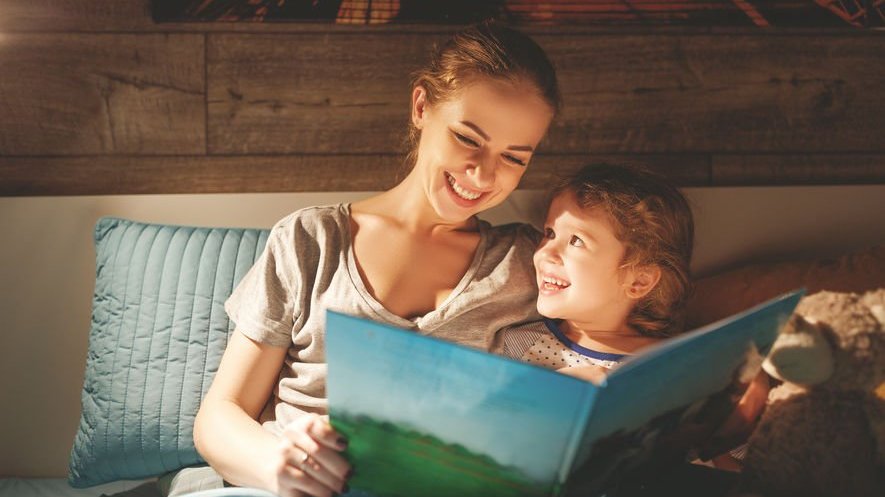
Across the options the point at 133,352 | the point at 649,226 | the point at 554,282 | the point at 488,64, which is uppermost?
the point at 488,64

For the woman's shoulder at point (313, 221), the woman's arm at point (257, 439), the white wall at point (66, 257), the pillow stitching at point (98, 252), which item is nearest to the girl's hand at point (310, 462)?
the woman's arm at point (257, 439)

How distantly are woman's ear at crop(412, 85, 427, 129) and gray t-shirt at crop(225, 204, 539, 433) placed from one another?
186 millimetres

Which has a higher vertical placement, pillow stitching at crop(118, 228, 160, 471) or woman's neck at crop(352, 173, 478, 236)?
woman's neck at crop(352, 173, 478, 236)

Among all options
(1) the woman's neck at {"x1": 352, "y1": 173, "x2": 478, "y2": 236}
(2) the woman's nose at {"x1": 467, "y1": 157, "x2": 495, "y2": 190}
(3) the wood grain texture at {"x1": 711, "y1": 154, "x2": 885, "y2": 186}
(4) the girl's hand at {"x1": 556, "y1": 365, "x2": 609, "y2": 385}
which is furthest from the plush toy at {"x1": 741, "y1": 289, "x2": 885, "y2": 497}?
(3) the wood grain texture at {"x1": 711, "y1": 154, "x2": 885, "y2": 186}

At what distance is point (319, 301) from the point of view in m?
1.09

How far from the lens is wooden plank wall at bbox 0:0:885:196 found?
1.46 metres

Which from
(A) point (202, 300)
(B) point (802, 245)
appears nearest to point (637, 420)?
(A) point (202, 300)

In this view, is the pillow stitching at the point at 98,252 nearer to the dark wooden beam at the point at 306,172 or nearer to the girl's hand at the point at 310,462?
the dark wooden beam at the point at 306,172

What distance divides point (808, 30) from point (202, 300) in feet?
4.20

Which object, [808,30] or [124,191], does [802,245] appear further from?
[124,191]

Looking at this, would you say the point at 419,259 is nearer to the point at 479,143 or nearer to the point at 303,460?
the point at 479,143

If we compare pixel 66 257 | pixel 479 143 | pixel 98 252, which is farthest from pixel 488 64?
pixel 66 257

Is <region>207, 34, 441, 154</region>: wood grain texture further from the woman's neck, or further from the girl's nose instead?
the girl's nose

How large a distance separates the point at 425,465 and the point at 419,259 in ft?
1.48
